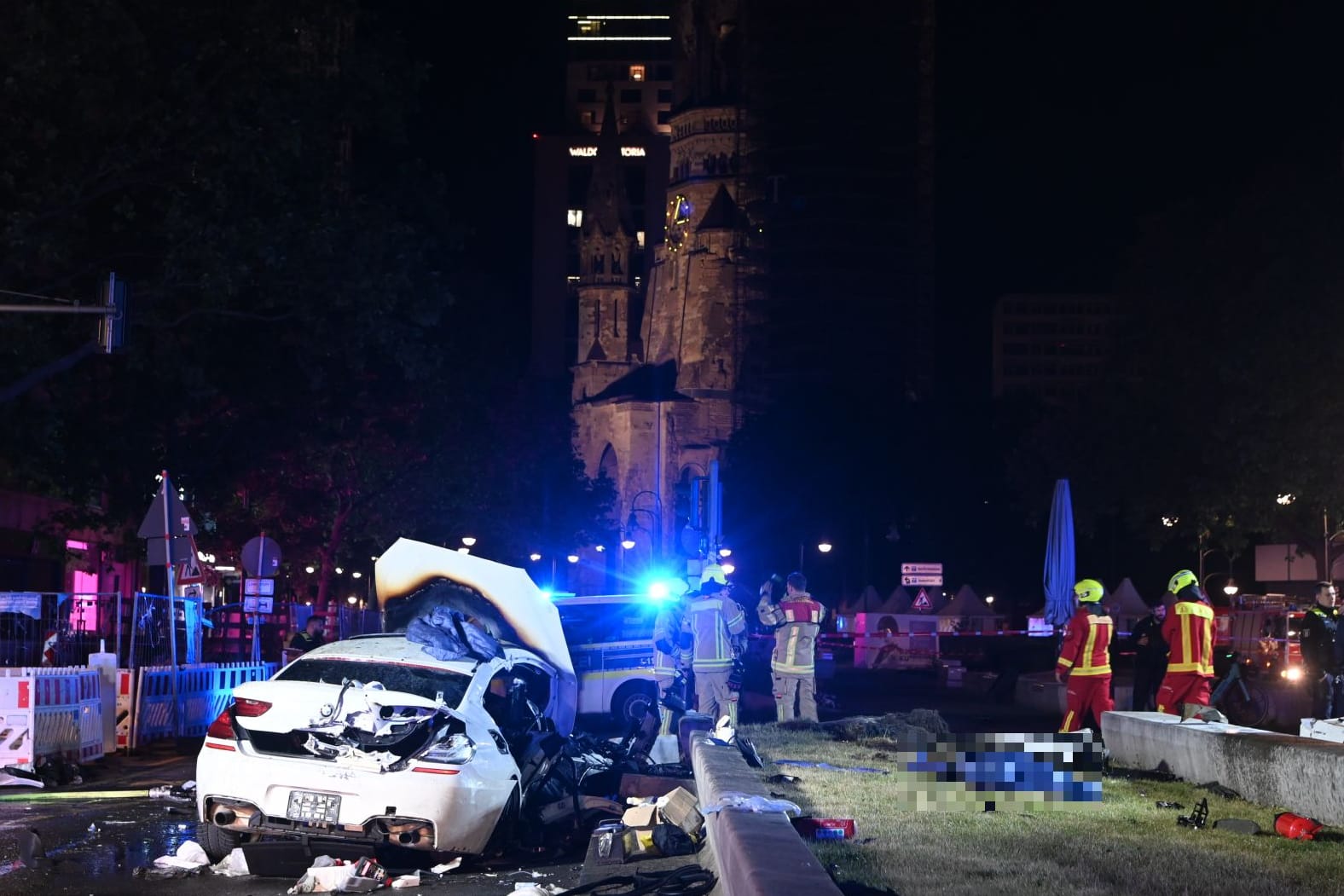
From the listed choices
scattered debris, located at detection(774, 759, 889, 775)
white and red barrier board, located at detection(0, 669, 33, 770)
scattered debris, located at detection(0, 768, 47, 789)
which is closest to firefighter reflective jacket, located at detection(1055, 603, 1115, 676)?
scattered debris, located at detection(774, 759, 889, 775)

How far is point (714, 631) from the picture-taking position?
16.9 m

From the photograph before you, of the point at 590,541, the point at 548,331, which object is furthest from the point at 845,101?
the point at 548,331

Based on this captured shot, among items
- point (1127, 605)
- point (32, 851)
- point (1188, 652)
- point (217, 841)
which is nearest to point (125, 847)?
point (32, 851)

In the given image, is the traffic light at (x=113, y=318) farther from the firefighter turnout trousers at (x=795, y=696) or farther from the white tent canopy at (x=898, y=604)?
the white tent canopy at (x=898, y=604)

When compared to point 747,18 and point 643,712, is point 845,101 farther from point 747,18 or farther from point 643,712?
point 643,712

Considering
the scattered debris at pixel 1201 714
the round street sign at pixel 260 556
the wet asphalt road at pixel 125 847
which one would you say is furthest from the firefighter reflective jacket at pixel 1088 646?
the round street sign at pixel 260 556

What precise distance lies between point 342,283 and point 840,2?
8663 cm

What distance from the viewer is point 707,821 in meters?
8.75

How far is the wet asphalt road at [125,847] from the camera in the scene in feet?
30.9

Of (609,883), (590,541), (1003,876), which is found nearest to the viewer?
(1003,876)

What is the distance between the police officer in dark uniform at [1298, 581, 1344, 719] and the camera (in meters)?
19.8

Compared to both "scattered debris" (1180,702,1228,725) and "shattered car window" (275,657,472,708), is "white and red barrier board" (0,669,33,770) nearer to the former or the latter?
"shattered car window" (275,657,472,708)

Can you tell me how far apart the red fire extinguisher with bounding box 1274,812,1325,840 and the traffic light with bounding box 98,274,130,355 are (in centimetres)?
1338

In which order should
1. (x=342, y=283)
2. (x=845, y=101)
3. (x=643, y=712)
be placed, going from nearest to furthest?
1. (x=643, y=712)
2. (x=342, y=283)
3. (x=845, y=101)
